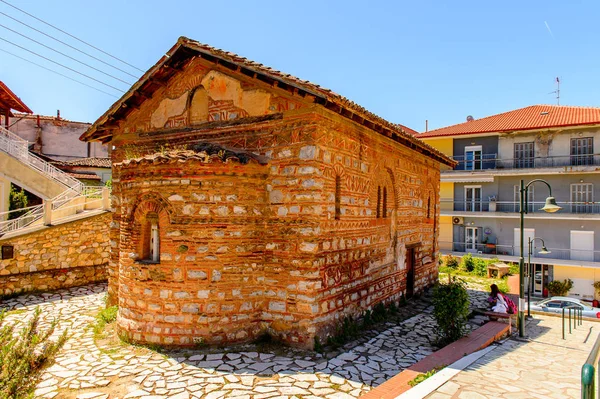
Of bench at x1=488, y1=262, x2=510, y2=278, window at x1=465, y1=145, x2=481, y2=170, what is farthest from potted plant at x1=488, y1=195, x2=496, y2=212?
bench at x1=488, y1=262, x2=510, y2=278

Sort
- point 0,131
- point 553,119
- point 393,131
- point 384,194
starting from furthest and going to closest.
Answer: point 553,119
point 0,131
point 384,194
point 393,131

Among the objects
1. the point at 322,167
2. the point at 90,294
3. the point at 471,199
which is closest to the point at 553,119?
the point at 471,199

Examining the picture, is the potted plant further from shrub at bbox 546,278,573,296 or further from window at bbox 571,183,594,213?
shrub at bbox 546,278,573,296

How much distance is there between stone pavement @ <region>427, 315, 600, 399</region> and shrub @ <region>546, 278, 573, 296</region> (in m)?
15.0

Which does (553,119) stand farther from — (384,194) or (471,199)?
(384,194)

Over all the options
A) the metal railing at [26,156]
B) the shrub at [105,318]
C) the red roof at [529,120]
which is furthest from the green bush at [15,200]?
the red roof at [529,120]

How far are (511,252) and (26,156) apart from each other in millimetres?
25849

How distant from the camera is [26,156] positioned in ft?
55.9

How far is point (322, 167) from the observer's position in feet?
25.3

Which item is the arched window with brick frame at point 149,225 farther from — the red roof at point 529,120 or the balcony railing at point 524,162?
the red roof at point 529,120

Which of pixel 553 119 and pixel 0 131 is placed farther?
pixel 553 119

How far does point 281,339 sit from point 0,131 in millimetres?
16139

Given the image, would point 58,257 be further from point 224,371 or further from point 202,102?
point 224,371

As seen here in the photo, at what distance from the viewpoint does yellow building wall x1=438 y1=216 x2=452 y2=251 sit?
86.7ft
